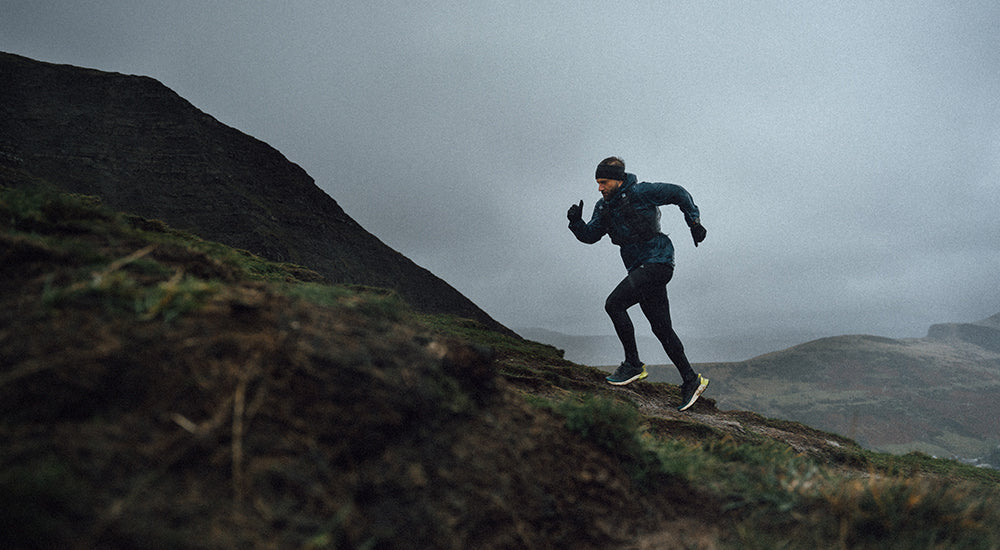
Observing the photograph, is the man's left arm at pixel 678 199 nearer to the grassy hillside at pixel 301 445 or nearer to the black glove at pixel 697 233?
the black glove at pixel 697 233

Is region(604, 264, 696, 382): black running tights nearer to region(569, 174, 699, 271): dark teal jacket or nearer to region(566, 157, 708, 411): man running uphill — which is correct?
region(566, 157, 708, 411): man running uphill

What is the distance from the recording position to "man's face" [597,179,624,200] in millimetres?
5844

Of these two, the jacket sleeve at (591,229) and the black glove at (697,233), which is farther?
the jacket sleeve at (591,229)

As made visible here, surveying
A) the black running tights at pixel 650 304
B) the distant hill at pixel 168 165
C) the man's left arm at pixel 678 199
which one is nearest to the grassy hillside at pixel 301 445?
the black running tights at pixel 650 304

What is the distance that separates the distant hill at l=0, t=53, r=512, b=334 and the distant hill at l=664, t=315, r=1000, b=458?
71141 mm

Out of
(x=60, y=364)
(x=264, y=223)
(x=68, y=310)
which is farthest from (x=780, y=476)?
(x=264, y=223)

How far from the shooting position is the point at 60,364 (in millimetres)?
1283

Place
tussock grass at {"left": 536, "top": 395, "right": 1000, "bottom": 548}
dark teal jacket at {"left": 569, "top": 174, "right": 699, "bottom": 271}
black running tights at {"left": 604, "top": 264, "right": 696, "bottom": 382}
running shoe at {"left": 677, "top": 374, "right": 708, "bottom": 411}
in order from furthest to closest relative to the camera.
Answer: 1. running shoe at {"left": 677, "top": 374, "right": 708, "bottom": 411}
2. dark teal jacket at {"left": 569, "top": 174, "right": 699, "bottom": 271}
3. black running tights at {"left": 604, "top": 264, "right": 696, "bottom": 382}
4. tussock grass at {"left": 536, "top": 395, "right": 1000, "bottom": 548}

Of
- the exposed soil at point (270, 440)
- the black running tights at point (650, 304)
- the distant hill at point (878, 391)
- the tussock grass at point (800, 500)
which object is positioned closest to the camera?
the exposed soil at point (270, 440)

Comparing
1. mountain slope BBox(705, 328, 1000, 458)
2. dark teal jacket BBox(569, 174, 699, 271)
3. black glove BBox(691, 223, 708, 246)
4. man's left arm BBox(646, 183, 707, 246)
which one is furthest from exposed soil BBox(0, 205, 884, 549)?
mountain slope BBox(705, 328, 1000, 458)

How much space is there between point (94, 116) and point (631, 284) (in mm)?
19285

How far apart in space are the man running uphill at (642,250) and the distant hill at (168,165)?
36.6 ft

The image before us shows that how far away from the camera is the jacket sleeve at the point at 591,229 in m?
6.07

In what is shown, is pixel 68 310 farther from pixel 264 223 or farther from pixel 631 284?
pixel 264 223
